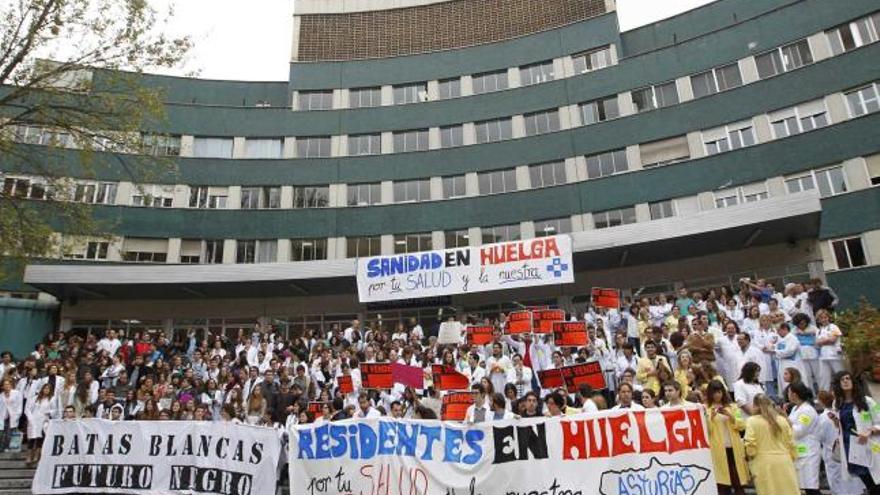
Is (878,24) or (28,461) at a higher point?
(878,24)

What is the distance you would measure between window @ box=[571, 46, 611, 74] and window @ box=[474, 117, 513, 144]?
16.5 ft

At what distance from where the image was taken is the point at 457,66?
36250mm

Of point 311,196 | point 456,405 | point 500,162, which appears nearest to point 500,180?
point 500,162

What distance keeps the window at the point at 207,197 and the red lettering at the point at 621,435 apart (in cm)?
3042

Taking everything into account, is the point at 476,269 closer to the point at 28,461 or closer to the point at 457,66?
the point at 28,461

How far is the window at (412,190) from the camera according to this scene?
3397 cm

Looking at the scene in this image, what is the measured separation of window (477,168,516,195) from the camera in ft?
108

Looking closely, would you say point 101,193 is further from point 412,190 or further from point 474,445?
point 474,445

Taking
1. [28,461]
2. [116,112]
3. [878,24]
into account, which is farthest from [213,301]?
[878,24]

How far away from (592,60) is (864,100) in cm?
1355

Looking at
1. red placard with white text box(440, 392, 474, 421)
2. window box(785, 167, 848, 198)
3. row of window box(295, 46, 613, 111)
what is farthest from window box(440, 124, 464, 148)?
red placard with white text box(440, 392, 474, 421)

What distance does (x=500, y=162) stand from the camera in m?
33.3

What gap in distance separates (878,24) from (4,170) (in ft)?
142

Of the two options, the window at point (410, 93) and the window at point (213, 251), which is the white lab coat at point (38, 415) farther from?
the window at point (410, 93)
